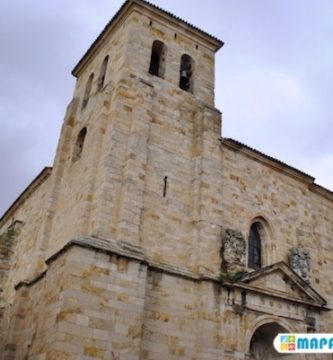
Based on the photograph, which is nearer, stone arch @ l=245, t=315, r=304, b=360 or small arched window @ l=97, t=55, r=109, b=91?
stone arch @ l=245, t=315, r=304, b=360

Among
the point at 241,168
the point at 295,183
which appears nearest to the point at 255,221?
the point at 241,168

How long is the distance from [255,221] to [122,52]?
7.17m

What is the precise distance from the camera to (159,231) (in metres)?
13.1

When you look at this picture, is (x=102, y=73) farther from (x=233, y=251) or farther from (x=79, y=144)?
(x=233, y=251)

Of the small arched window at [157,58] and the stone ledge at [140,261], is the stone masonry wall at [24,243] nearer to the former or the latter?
the stone ledge at [140,261]

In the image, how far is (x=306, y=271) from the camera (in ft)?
50.8

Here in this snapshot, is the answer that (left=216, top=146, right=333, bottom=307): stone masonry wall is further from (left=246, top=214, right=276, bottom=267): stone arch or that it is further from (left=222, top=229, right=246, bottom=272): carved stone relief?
(left=222, top=229, right=246, bottom=272): carved stone relief

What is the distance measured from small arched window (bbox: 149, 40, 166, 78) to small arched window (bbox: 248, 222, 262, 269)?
624 centimetres

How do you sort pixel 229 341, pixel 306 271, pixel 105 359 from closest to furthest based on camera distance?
pixel 105 359
pixel 229 341
pixel 306 271

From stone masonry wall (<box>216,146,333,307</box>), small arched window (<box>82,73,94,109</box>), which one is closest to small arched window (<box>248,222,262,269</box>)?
stone masonry wall (<box>216,146,333,307</box>)

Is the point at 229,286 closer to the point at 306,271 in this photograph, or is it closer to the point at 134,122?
the point at 306,271

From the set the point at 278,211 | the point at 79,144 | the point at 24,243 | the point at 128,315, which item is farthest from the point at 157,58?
the point at 128,315

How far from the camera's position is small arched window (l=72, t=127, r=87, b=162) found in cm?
1587

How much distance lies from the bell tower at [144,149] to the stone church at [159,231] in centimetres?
4
